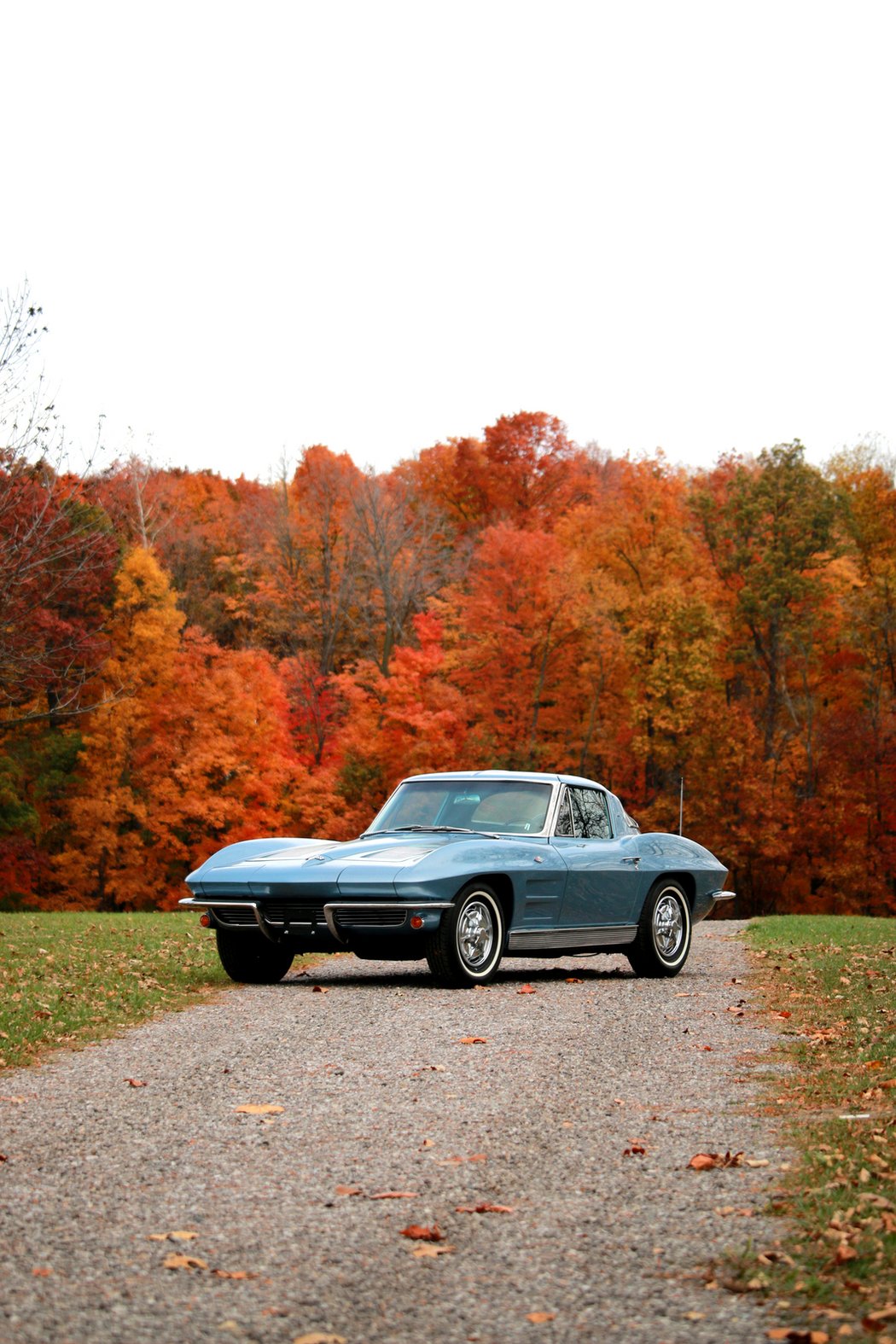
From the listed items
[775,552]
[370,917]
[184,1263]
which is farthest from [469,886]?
[775,552]

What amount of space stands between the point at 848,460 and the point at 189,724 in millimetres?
29150

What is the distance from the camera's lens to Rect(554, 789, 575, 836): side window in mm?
12890

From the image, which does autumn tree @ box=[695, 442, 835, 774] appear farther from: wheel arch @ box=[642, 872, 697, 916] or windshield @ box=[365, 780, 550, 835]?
windshield @ box=[365, 780, 550, 835]

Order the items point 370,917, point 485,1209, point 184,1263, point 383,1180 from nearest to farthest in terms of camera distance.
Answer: point 184,1263 < point 485,1209 < point 383,1180 < point 370,917

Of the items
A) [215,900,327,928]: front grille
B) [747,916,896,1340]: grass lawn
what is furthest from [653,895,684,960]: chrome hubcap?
[215,900,327,928]: front grille

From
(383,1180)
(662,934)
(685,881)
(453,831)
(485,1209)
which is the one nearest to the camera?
(485,1209)

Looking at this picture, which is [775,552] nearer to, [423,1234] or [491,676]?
[491,676]

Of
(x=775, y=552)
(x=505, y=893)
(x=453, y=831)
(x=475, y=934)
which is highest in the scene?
(x=775, y=552)

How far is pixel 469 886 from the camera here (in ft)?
37.7

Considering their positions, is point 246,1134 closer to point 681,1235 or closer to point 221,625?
point 681,1235

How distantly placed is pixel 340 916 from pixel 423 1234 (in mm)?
6274

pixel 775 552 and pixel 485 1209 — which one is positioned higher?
pixel 775 552

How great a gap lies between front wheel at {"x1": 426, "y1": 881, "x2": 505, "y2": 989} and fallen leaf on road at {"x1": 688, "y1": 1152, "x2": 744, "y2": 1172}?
A: 5.30 m

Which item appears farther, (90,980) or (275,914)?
(90,980)
